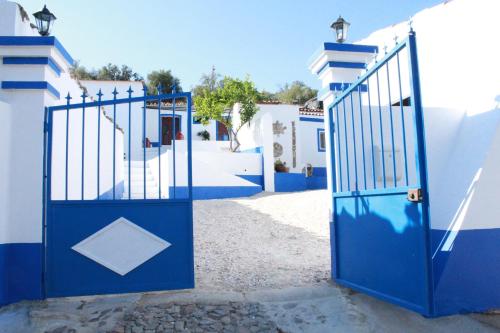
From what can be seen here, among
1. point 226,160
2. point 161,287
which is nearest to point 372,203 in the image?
point 161,287

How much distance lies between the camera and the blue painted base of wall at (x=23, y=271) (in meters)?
3.54

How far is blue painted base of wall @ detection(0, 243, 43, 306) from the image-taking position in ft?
11.6

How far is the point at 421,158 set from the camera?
2680 mm

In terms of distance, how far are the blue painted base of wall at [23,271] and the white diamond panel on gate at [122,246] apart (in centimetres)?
45

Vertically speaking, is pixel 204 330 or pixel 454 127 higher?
pixel 454 127

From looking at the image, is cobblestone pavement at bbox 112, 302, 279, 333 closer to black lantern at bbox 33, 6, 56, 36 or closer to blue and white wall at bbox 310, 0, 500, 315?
blue and white wall at bbox 310, 0, 500, 315

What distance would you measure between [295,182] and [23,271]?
11926 millimetres

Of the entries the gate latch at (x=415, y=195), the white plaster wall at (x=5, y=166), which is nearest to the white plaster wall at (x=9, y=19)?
the white plaster wall at (x=5, y=166)

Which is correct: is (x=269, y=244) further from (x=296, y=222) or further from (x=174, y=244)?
(x=174, y=244)

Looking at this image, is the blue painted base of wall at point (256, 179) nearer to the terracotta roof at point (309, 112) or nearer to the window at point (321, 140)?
the window at point (321, 140)

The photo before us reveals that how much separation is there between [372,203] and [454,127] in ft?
3.51

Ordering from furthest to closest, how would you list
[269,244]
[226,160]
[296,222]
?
[226,160]
[296,222]
[269,244]

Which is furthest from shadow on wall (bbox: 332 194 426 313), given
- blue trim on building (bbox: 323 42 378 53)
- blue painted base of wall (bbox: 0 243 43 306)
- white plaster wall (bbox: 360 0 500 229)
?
blue painted base of wall (bbox: 0 243 43 306)

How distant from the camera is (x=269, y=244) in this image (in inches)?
258
